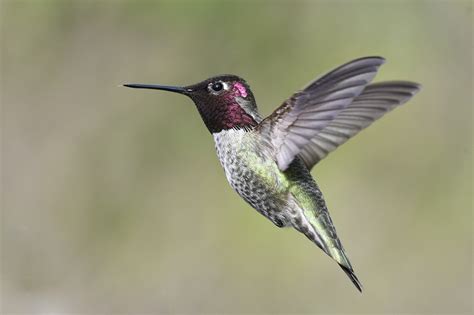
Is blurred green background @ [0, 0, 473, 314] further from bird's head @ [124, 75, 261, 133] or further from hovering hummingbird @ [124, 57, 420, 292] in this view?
bird's head @ [124, 75, 261, 133]

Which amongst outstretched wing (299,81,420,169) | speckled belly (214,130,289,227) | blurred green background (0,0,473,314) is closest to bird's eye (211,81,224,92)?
speckled belly (214,130,289,227)

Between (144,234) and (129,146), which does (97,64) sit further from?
(144,234)

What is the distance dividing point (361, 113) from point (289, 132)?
209 mm

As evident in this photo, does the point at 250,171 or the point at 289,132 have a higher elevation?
the point at 289,132

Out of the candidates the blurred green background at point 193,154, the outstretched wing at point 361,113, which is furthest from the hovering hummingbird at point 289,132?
the blurred green background at point 193,154

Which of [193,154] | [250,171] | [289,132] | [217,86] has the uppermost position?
[217,86]

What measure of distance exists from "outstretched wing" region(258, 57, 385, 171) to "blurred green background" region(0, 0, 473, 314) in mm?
4129

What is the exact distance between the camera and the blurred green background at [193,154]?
6.23 m

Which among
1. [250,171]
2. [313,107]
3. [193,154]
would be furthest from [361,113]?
[193,154]

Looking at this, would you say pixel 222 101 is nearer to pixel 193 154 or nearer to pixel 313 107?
pixel 313 107

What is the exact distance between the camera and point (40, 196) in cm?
645

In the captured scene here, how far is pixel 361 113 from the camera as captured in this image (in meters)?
2.09

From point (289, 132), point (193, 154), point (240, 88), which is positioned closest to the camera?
point (289, 132)

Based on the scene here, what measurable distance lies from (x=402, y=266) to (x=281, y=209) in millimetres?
4218
